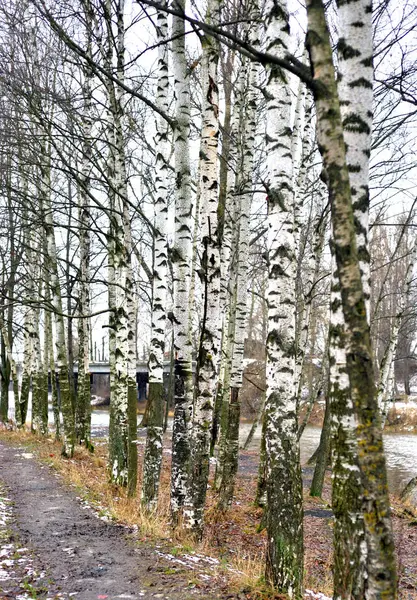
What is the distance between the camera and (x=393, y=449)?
23.5 metres

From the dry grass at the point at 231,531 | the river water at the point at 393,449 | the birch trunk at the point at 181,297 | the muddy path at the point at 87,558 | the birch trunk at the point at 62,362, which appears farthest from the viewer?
the river water at the point at 393,449

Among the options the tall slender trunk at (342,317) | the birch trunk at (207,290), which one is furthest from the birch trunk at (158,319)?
Answer: the tall slender trunk at (342,317)

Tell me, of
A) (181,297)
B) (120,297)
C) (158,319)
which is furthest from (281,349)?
(120,297)

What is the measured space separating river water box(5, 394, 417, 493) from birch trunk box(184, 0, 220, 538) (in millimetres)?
10056

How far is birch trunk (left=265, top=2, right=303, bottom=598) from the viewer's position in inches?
175

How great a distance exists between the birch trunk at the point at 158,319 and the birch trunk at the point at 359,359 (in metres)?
5.18

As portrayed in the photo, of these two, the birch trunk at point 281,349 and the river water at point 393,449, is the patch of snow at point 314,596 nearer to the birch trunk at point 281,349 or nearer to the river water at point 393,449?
the birch trunk at point 281,349

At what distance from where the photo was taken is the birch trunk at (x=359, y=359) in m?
2.68

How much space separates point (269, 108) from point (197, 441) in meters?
3.83

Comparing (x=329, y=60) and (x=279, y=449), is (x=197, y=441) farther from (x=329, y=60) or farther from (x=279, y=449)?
(x=329, y=60)

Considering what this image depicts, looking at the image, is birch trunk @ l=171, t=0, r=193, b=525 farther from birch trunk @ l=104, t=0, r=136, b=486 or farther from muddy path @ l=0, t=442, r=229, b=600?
birch trunk @ l=104, t=0, r=136, b=486

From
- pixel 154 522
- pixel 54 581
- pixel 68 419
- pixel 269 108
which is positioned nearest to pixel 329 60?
pixel 269 108

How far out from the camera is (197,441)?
20.9 ft

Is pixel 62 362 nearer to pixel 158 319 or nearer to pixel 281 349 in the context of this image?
pixel 158 319
